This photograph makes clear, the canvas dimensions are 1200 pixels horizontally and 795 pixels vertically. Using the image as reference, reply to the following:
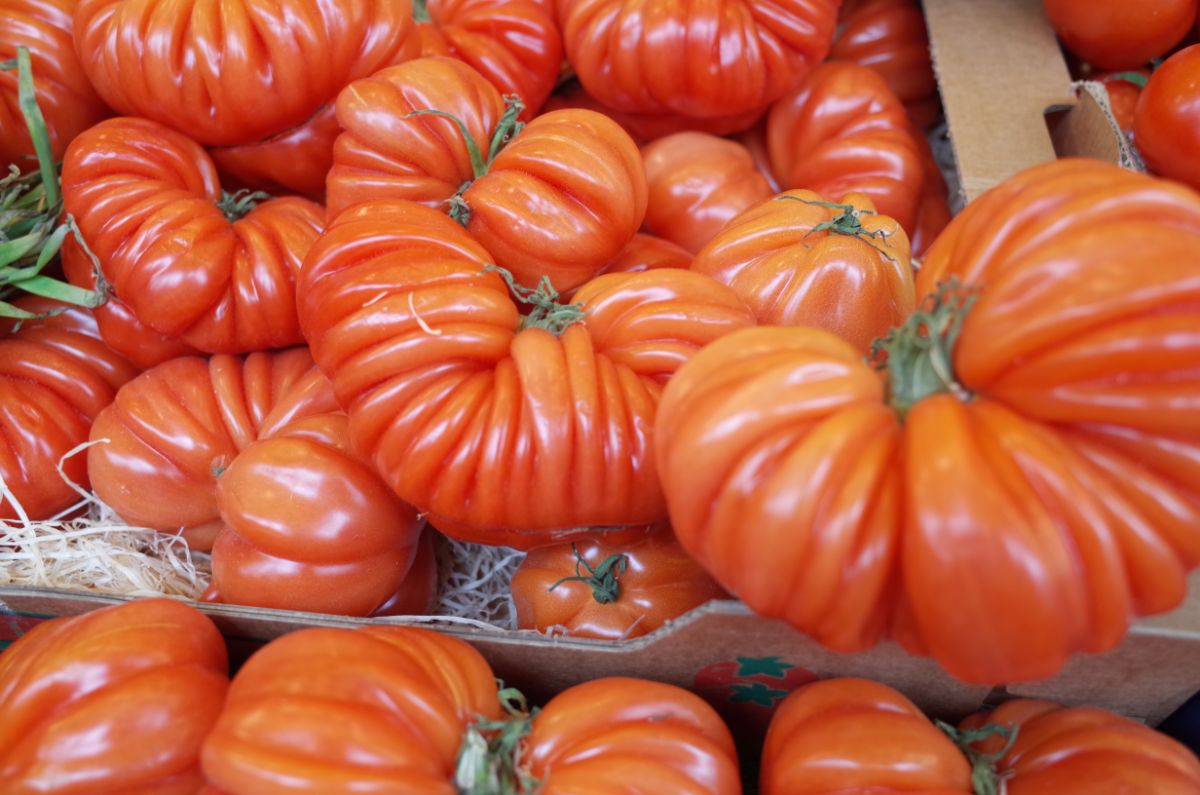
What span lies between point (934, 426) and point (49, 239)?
4.79ft

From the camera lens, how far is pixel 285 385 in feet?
5.05

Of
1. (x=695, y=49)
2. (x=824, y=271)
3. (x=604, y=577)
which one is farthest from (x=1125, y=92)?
(x=604, y=577)

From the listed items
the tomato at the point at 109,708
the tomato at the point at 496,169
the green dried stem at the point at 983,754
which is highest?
the tomato at the point at 496,169

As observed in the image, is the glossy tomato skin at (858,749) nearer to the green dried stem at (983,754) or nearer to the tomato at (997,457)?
the green dried stem at (983,754)

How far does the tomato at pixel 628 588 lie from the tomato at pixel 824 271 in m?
0.36

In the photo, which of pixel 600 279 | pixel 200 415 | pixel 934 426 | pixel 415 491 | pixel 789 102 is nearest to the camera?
pixel 934 426

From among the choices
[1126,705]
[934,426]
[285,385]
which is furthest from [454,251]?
[1126,705]

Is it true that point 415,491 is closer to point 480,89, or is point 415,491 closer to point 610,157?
point 610,157

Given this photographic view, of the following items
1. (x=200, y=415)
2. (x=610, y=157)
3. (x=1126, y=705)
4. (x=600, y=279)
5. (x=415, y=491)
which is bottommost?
(x=1126, y=705)

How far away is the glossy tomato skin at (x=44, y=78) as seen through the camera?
5.59 ft

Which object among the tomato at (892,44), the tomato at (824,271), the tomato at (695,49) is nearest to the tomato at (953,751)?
the tomato at (824,271)

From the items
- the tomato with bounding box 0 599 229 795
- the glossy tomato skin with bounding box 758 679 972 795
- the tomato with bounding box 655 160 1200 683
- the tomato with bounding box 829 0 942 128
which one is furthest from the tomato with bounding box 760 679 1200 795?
the tomato with bounding box 829 0 942 128

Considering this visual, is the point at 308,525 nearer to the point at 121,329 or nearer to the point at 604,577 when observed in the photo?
the point at 604,577

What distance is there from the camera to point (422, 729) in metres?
0.99
